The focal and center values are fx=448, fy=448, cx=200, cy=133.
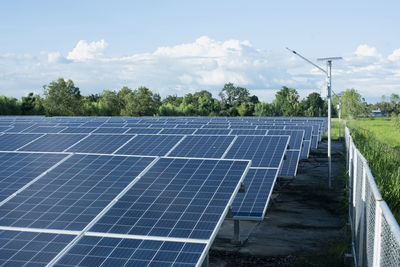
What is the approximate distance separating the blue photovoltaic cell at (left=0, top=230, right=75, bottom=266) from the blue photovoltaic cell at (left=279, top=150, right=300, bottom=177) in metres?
12.3

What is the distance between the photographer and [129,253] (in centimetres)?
636

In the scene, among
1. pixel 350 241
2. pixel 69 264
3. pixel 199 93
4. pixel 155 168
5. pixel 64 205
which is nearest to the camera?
pixel 69 264

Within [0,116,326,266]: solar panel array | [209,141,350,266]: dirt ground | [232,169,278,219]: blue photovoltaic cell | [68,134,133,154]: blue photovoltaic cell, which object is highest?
[68,134,133,154]: blue photovoltaic cell

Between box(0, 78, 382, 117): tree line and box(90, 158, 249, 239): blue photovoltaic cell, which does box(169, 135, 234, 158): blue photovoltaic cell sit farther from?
box(0, 78, 382, 117): tree line

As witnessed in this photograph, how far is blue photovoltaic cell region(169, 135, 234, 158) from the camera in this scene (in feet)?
50.6

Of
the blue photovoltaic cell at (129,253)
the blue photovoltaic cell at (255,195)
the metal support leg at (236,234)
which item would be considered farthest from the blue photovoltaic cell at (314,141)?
the blue photovoltaic cell at (129,253)

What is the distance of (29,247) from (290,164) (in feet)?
46.1

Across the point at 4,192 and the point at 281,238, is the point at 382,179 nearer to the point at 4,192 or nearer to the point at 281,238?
the point at 281,238

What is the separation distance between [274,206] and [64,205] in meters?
12.3

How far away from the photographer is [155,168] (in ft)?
30.8

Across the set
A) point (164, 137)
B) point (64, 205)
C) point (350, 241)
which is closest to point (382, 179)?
point (350, 241)

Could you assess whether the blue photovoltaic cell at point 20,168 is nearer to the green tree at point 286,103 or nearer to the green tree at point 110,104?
the green tree at point 110,104

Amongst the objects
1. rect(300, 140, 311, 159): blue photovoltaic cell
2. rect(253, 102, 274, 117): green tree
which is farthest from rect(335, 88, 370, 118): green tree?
rect(300, 140, 311, 159): blue photovoltaic cell

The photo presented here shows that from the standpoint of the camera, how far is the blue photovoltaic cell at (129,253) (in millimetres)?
6113
